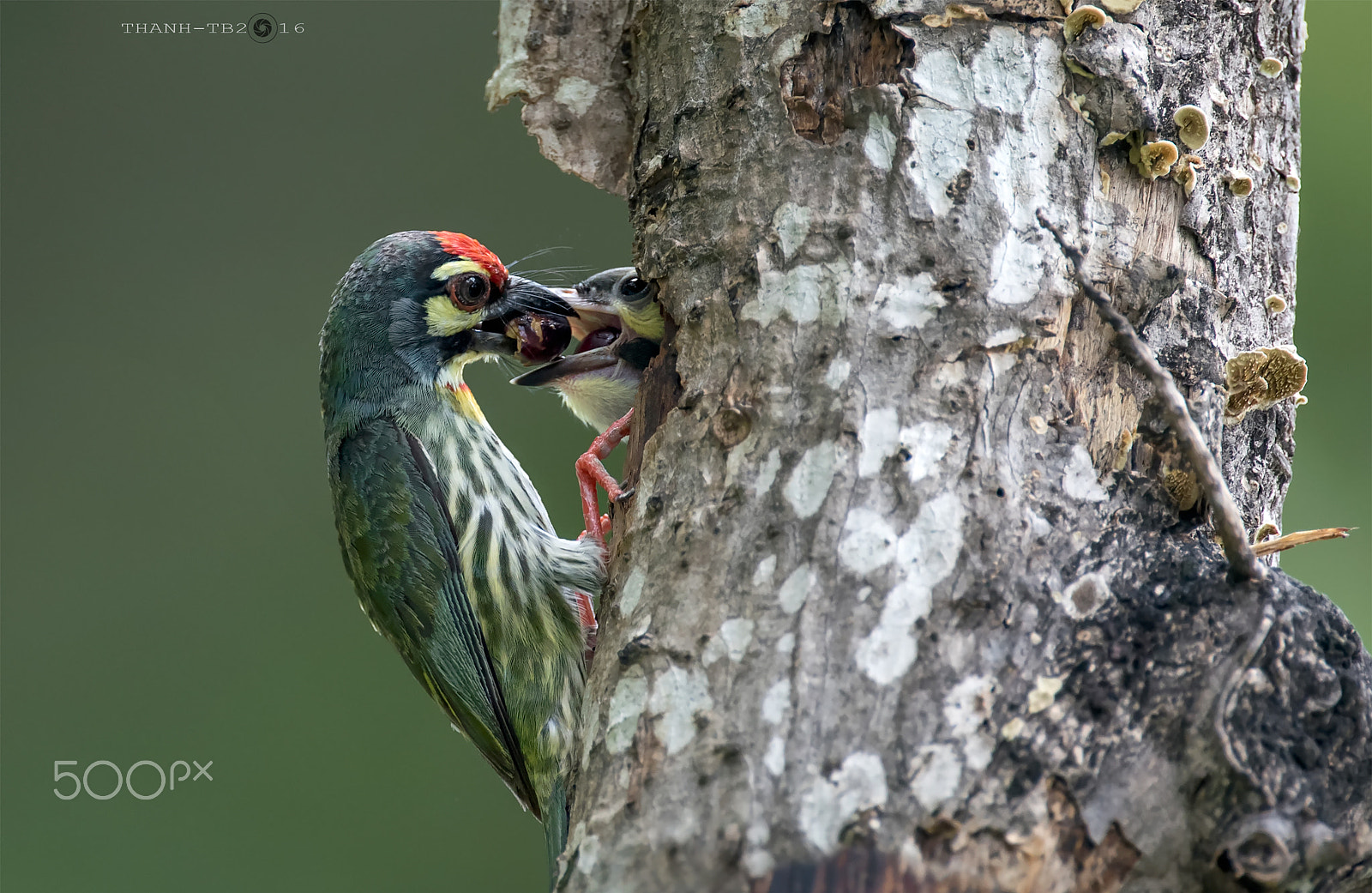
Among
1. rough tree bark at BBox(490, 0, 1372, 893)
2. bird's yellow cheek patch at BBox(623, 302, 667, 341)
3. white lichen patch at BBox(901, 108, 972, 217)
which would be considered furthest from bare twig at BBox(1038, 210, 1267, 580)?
bird's yellow cheek patch at BBox(623, 302, 667, 341)

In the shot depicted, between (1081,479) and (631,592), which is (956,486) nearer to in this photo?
(1081,479)

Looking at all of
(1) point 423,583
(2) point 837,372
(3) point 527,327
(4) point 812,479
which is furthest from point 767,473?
(3) point 527,327

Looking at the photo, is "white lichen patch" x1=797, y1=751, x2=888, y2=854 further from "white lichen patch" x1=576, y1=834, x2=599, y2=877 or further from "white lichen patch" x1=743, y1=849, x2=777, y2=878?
"white lichen patch" x1=576, y1=834, x2=599, y2=877

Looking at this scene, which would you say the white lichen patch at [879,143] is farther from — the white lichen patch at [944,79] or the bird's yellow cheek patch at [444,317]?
the bird's yellow cheek patch at [444,317]

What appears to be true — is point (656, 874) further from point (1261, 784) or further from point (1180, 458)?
point (1180, 458)

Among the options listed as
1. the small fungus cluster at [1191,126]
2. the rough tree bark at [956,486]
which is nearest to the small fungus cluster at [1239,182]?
the rough tree bark at [956,486]

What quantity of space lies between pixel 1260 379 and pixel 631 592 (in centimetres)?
116

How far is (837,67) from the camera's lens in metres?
2.01

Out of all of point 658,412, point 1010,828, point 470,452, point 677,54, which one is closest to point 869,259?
point 658,412

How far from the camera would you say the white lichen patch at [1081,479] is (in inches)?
67.9

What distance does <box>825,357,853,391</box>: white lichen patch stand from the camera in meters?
1.79

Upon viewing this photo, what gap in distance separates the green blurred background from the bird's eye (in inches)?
63.6

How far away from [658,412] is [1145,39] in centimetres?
110

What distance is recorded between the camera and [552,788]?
2580 mm
